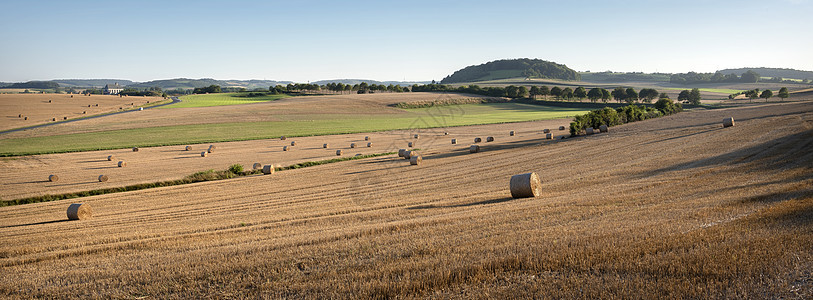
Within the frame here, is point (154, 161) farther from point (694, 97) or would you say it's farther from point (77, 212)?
point (694, 97)

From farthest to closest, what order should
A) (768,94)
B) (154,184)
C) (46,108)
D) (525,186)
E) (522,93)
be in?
(522,93) < (768,94) < (46,108) < (154,184) < (525,186)

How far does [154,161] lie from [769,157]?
43006 mm

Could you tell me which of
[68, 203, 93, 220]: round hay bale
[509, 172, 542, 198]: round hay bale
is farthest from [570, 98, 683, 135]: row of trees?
[68, 203, 93, 220]: round hay bale

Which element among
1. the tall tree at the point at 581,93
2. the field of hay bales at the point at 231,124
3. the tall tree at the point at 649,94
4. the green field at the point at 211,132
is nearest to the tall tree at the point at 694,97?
the tall tree at the point at 649,94

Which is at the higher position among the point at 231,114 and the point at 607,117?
the point at 607,117

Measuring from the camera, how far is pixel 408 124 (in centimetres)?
7925

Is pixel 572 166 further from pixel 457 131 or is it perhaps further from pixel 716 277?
pixel 457 131

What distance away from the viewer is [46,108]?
3836 inches

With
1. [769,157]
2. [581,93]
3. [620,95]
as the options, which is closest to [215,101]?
[581,93]

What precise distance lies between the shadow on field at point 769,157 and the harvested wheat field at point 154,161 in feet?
79.0

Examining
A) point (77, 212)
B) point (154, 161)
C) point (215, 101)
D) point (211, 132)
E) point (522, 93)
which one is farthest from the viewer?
point (522, 93)

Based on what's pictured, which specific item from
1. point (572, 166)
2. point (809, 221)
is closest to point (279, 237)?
point (809, 221)

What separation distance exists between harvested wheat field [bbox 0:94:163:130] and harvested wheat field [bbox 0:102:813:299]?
7416 centimetres

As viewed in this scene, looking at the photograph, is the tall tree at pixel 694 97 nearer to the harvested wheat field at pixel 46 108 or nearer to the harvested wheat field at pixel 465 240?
the harvested wheat field at pixel 465 240
